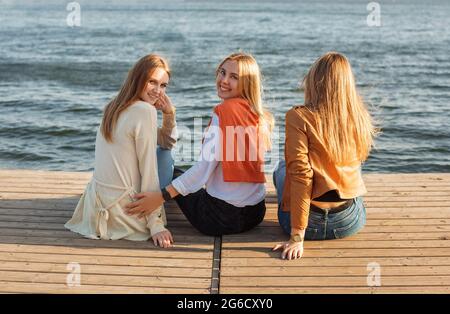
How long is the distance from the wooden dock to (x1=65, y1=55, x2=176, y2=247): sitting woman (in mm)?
105

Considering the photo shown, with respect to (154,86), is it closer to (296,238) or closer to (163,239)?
(163,239)

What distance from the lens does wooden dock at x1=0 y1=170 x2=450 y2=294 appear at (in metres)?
3.25

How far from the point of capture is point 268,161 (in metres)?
8.07

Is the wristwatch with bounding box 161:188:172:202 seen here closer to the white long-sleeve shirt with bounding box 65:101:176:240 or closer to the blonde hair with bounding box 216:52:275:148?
the white long-sleeve shirt with bounding box 65:101:176:240

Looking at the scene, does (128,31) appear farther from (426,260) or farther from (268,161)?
(426,260)

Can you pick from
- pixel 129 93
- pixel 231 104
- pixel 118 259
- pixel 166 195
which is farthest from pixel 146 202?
pixel 231 104

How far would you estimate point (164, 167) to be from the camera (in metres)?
4.15

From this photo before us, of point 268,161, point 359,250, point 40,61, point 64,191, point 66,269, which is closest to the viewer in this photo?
point 66,269

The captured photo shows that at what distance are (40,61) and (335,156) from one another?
15.5 metres

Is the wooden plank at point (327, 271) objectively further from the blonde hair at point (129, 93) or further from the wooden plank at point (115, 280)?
the blonde hair at point (129, 93)

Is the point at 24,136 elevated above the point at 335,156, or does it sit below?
below

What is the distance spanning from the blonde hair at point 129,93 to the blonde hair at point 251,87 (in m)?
0.48

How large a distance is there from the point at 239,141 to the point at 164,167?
0.72 m
